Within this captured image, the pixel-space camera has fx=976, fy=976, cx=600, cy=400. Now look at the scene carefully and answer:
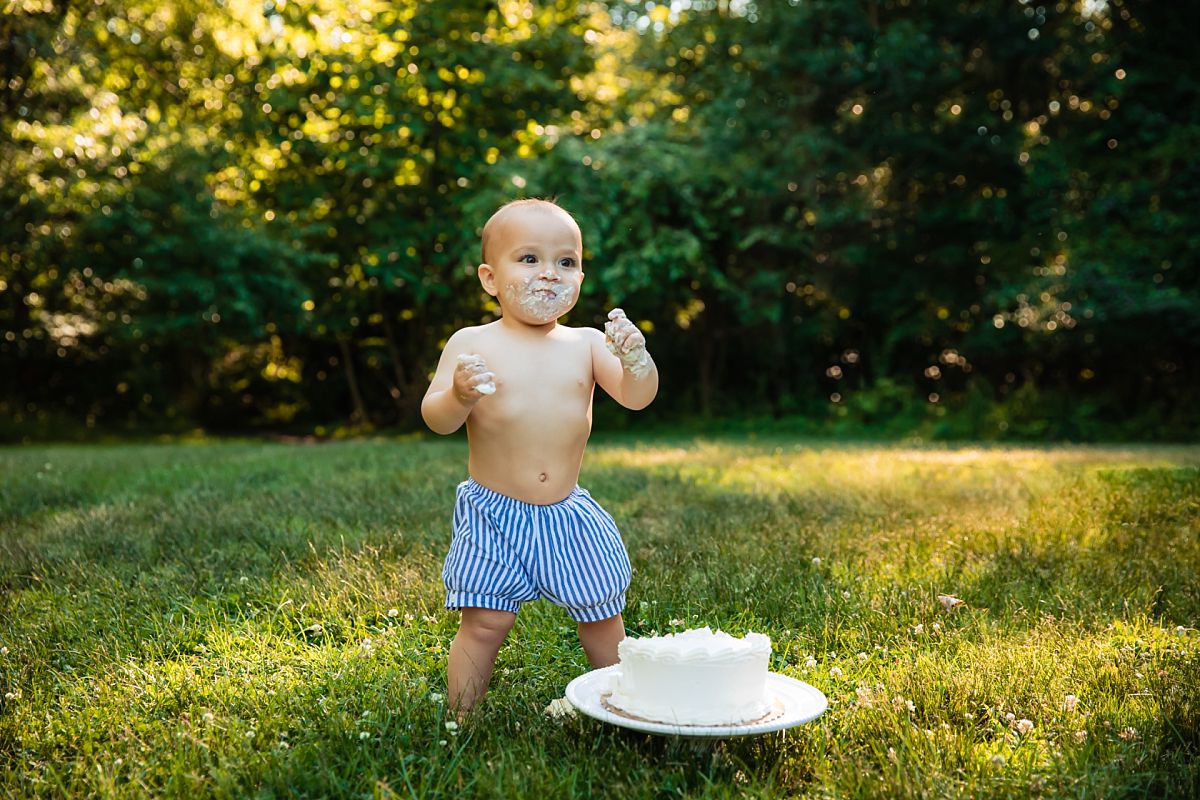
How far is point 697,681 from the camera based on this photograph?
7.22 ft

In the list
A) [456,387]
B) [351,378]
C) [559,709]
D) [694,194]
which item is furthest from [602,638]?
[351,378]

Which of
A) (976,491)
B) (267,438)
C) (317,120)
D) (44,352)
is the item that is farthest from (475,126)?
(976,491)

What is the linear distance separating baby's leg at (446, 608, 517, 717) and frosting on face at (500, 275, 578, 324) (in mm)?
853

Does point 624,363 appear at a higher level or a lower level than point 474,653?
higher

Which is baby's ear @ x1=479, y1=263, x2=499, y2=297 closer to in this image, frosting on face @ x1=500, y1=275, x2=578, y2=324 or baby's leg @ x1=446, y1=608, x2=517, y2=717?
frosting on face @ x1=500, y1=275, x2=578, y2=324

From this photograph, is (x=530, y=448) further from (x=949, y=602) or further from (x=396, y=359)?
(x=396, y=359)

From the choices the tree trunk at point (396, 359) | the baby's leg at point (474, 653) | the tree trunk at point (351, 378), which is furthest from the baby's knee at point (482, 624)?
the tree trunk at point (351, 378)

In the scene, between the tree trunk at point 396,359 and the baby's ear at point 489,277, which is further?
the tree trunk at point 396,359

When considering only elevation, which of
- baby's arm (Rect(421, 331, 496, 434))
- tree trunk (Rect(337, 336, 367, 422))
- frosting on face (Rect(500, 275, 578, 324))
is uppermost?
frosting on face (Rect(500, 275, 578, 324))

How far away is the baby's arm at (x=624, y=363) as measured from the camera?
263 centimetres

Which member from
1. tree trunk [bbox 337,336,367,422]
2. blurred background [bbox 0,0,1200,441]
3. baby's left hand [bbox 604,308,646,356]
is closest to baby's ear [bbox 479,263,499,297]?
baby's left hand [bbox 604,308,646,356]

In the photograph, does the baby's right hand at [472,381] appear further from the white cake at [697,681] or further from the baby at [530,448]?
the white cake at [697,681]

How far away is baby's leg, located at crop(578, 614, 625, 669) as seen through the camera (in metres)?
2.85

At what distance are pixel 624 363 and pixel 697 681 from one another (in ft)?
3.00
